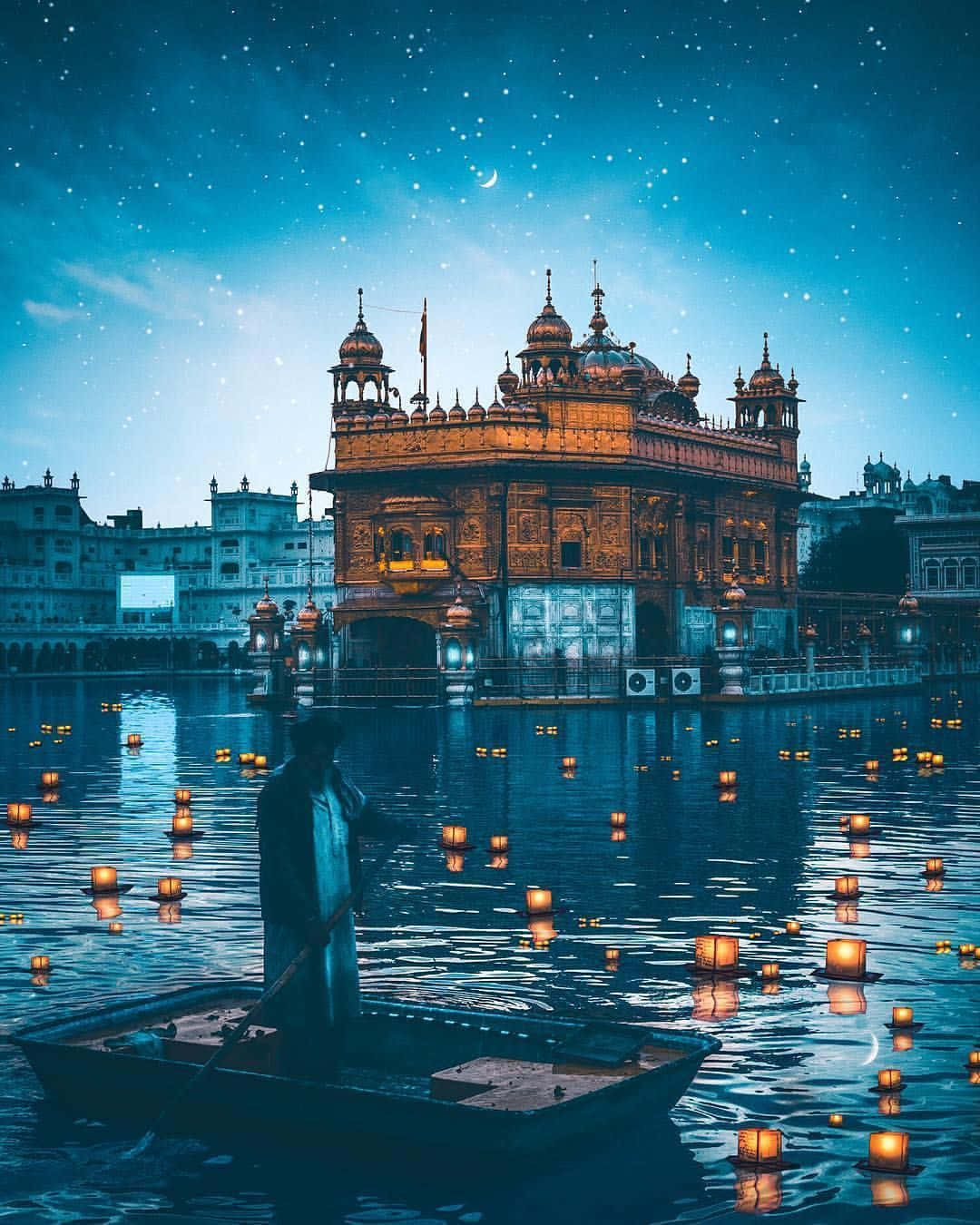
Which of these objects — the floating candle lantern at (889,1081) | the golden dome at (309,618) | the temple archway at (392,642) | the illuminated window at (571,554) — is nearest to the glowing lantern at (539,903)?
the floating candle lantern at (889,1081)

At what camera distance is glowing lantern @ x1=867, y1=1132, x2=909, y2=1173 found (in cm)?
707

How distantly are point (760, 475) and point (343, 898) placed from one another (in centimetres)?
6461

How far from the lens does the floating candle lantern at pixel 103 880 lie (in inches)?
560

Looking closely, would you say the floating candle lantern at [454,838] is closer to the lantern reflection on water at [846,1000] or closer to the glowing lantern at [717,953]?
the glowing lantern at [717,953]

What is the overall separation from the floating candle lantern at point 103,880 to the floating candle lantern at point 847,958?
6325 millimetres

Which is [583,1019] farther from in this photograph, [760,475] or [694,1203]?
[760,475]

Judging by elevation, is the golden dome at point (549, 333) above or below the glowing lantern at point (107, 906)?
above

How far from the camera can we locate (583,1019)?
8.75m

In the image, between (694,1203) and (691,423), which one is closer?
(694,1203)

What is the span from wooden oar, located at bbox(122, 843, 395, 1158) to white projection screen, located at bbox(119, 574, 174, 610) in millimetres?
127658

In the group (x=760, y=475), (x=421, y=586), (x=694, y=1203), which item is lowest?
(x=694, y=1203)

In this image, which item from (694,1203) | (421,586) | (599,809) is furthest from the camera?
(421,586)

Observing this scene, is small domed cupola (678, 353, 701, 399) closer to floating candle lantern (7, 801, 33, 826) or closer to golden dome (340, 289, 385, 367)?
golden dome (340, 289, 385, 367)

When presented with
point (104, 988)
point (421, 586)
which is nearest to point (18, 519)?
point (421, 586)
